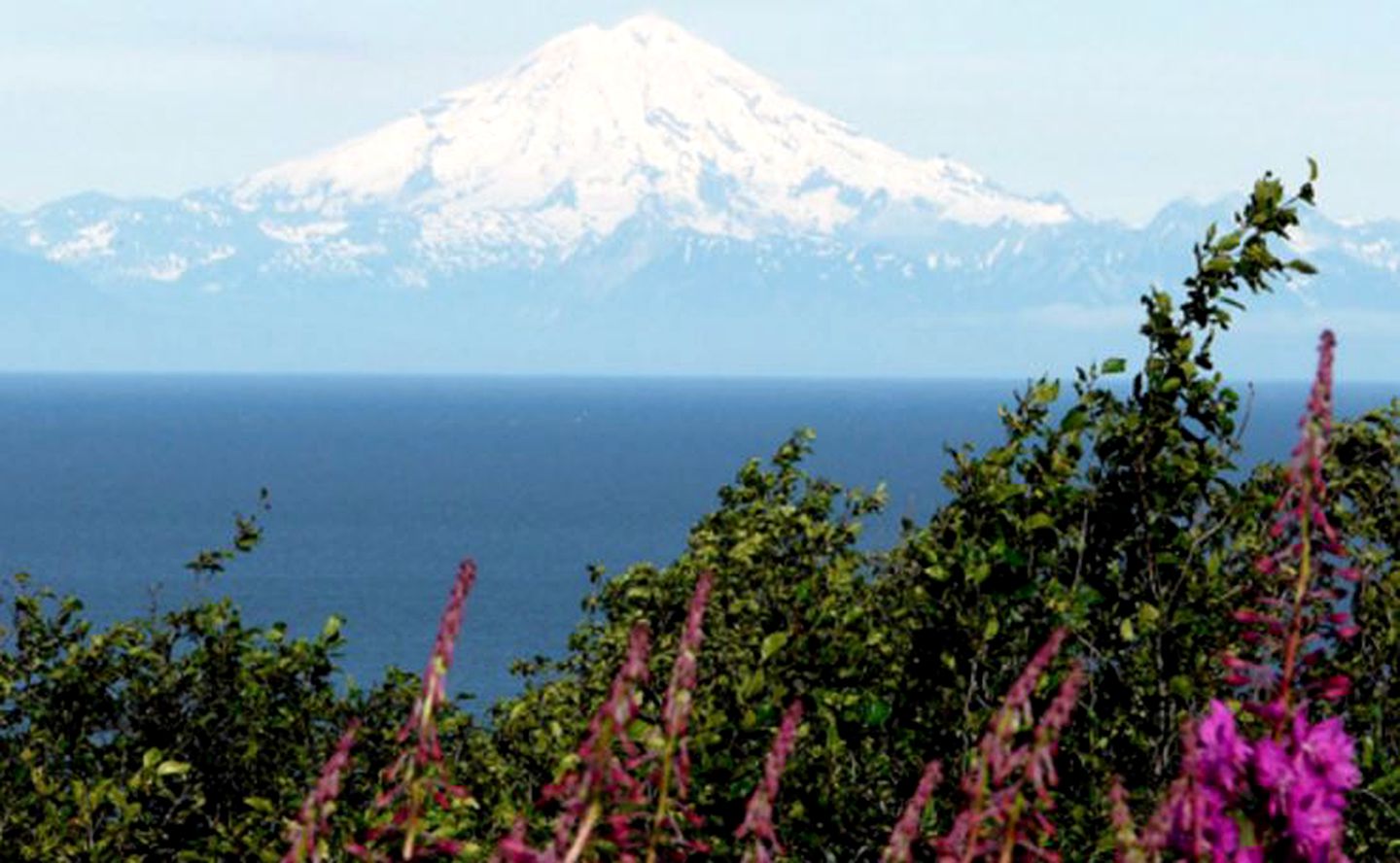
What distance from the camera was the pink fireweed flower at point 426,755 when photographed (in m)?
3.60

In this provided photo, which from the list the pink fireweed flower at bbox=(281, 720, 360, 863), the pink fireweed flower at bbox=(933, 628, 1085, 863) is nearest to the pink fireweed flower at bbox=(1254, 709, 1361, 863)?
the pink fireweed flower at bbox=(933, 628, 1085, 863)

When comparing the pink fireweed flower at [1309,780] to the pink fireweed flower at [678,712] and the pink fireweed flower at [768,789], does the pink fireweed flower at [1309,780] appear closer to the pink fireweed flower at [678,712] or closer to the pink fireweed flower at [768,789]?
the pink fireweed flower at [768,789]

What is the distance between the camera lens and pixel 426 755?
12.3ft

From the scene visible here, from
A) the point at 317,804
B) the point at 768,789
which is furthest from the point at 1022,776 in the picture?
the point at 317,804

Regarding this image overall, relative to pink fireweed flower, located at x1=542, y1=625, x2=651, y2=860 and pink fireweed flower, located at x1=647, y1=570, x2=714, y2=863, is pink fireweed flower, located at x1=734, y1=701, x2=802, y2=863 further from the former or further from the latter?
pink fireweed flower, located at x1=542, y1=625, x2=651, y2=860

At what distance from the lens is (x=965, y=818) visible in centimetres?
373

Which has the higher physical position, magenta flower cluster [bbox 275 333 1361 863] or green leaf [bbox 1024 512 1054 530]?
magenta flower cluster [bbox 275 333 1361 863]

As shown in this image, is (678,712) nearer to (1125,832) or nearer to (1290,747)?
(1125,832)

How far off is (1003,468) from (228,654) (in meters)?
9.36

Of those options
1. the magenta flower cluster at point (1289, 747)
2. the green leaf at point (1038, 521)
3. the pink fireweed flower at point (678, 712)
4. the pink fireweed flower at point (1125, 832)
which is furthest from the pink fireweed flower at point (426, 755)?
the green leaf at point (1038, 521)

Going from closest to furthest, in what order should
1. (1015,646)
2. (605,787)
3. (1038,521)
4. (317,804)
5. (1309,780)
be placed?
1. (317,804)
2. (605,787)
3. (1309,780)
4. (1015,646)
5. (1038,521)

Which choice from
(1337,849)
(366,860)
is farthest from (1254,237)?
(366,860)

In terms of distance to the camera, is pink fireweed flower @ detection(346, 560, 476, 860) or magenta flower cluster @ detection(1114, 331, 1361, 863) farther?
magenta flower cluster @ detection(1114, 331, 1361, 863)

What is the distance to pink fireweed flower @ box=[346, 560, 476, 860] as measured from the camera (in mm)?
3602
